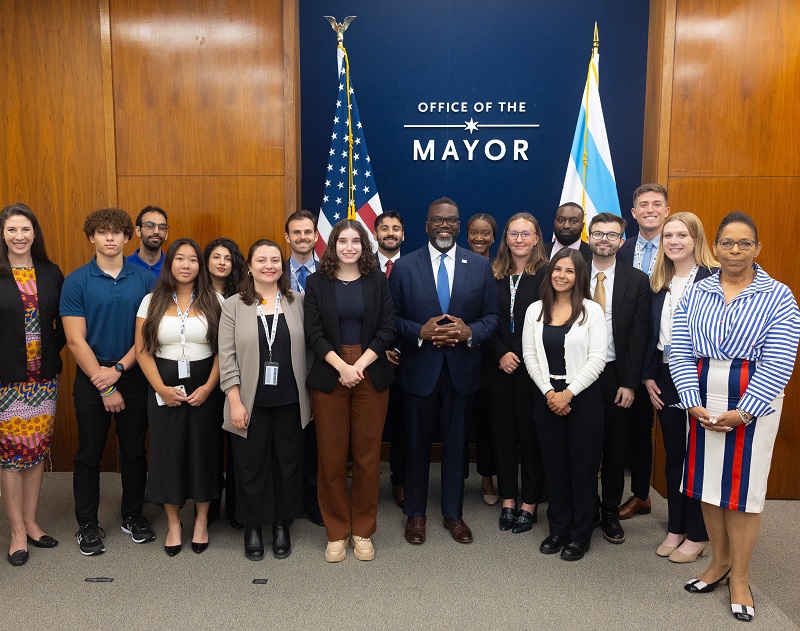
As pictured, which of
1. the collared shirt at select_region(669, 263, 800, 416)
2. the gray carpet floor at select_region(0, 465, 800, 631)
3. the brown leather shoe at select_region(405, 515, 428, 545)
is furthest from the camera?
the brown leather shoe at select_region(405, 515, 428, 545)

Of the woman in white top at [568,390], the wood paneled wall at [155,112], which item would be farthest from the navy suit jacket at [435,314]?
the wood paneled wall at [155,112]

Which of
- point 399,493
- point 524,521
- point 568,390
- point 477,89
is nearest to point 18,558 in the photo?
point 399,493

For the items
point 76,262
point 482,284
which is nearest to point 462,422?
point 482,284

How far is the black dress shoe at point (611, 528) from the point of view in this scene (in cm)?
360

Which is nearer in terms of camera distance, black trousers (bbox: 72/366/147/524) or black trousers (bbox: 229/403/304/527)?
black trousers (bbox: 229/403/304/527)

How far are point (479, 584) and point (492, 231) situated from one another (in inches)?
85.2

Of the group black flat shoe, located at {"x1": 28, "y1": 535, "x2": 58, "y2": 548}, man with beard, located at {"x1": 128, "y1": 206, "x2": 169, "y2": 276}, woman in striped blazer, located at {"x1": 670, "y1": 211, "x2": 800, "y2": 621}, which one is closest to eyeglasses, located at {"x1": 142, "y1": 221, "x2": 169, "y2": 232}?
man with beard, located at {"x1": 128, "y1": 206, "x2": 169, "y2": 276}

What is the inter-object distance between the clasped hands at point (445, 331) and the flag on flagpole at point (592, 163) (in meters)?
1.89

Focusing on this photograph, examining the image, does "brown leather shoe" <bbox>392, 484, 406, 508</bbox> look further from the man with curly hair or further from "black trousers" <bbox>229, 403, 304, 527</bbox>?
the man with curly hair

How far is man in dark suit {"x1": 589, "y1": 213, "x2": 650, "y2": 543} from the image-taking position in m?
3.45

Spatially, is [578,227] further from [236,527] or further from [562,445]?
[236,527]

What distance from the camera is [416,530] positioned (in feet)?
11.8

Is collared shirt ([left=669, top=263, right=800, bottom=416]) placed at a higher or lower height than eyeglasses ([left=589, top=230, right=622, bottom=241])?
lower

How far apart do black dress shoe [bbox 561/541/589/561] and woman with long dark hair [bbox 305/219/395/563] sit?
40.1 inches
